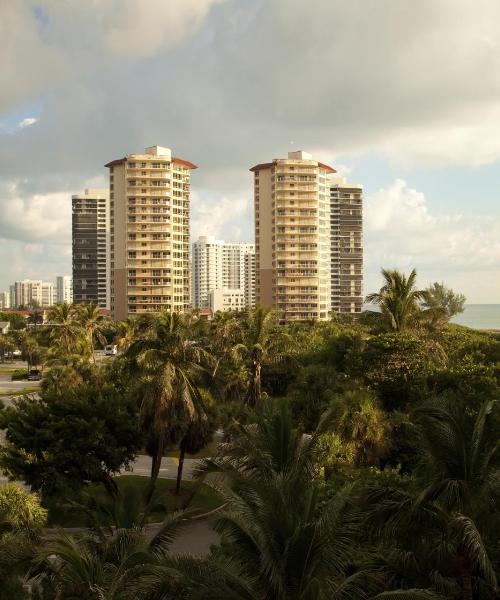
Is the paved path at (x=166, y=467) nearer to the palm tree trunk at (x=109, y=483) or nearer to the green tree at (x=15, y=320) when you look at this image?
the palm tree trunk at (x=109, y=483)

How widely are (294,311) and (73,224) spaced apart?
287 ft

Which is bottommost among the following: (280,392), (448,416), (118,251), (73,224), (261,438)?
(280,392)

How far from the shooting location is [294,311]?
112438 mm

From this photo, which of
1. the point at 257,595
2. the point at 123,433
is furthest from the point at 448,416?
the point at 123,433

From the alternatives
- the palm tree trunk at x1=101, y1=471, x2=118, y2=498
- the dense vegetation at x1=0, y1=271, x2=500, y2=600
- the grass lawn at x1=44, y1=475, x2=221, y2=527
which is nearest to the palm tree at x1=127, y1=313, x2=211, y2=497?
the dense vegetation at x1=0, y1=271, x2=500, y2=600

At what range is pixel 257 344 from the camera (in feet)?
109

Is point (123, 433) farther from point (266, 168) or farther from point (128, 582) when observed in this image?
point (266, 168)

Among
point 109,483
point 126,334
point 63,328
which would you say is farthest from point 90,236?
point 109,483

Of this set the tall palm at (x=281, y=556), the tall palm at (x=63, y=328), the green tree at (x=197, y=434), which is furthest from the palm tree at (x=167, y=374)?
the tall palm at (x=63, y=328)

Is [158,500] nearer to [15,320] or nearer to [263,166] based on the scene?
[263,166]

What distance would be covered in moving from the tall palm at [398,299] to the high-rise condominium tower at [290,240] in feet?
249

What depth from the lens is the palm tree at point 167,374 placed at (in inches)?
878

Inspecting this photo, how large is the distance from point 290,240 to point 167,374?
9387 cm

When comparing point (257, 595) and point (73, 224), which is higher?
point (73, 224)
